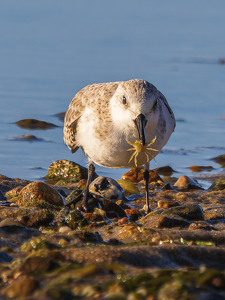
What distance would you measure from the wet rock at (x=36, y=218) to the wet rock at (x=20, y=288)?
2.00 meters

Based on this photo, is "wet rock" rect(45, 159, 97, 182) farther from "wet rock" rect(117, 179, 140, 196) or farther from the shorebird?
the shorebird

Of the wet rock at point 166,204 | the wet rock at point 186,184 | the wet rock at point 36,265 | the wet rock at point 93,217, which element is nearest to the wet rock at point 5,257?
the wet rock at point 36,265

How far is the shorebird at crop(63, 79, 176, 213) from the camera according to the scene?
551 cm

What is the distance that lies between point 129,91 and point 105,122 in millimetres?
469

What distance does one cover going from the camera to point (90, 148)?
20.1 feet

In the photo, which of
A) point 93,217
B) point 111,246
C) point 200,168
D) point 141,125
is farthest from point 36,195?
point 200,168

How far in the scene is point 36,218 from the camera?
16.9 ft

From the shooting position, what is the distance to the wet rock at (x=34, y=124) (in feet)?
37.4

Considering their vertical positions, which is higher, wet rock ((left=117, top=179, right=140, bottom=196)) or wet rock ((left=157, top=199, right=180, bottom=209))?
wet rock ((left=157, top=199, right=180, bottom=209))

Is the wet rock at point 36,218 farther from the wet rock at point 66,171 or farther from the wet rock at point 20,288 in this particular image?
the wet rock at point 66,171

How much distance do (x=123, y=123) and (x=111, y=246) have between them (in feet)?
6.34

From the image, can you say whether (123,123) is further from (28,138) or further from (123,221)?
(28,138)

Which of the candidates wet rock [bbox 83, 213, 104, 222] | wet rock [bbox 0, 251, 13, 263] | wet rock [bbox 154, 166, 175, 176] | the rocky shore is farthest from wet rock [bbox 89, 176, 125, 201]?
wet rock [bbox 0, 251, 13, 263]

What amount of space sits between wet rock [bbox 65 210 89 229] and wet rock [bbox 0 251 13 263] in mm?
1419
